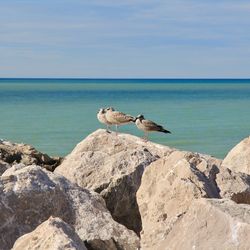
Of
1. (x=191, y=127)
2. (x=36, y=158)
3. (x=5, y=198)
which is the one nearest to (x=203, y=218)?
(x=5, y=198)

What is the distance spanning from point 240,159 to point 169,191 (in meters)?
4.33

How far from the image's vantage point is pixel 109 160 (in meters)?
10.0

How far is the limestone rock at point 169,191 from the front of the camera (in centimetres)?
716

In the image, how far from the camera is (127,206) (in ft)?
31.2

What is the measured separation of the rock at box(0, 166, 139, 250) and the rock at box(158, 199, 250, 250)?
5.59 ft

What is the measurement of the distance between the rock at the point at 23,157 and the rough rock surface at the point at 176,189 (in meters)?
5.40

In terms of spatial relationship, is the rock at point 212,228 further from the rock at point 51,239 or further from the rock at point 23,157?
the rock at point 23,157

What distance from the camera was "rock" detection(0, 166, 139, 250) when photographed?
7.69 m

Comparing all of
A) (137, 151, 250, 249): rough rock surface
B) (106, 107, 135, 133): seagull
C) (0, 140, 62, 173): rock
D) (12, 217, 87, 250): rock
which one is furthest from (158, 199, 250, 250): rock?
(106, 107, 135, 133): seagull

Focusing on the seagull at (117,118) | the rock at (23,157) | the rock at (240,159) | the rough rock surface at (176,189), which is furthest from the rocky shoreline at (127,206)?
the seagull at (117,118)

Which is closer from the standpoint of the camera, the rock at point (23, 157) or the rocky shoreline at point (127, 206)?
the rocky shoreline at point (127, 206)

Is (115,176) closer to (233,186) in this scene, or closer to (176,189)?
(233,186)

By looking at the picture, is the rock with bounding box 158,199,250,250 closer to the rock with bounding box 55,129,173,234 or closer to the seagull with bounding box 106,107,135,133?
the rock with bounding box 55,129,173,234

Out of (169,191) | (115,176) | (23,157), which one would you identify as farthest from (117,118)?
(169,191)
